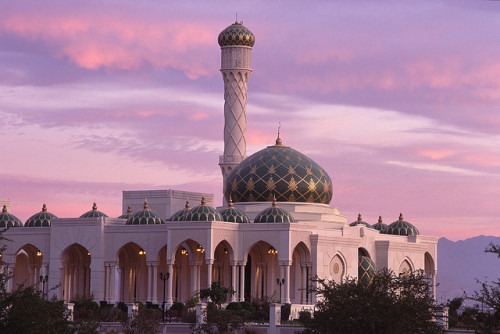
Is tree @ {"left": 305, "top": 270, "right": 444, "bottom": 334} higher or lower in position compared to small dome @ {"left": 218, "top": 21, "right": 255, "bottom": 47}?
lower

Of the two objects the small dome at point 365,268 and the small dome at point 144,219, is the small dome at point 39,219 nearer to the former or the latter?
the small dome at point 144,219

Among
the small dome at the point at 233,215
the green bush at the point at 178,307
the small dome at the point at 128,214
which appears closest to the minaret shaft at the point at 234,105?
the small dome at the point at 128,214

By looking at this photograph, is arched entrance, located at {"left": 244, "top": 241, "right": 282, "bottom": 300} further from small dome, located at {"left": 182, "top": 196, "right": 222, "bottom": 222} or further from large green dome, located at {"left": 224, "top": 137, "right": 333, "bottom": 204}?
large green dome, located at {"left": 224, "top": 137, "right": 333, "bottom": 204}

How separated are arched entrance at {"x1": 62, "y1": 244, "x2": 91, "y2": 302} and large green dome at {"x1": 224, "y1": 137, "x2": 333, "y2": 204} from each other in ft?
28.1

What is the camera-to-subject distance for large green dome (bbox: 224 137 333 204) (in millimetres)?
58188

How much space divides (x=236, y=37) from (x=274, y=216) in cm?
1672

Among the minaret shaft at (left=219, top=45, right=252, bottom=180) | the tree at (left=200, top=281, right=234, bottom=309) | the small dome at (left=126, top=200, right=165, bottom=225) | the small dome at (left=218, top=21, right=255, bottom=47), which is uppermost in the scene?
the small dome at (left=218, top=21, right=255, bottom=47)

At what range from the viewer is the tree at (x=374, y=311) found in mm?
35062

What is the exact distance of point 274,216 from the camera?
5366cm

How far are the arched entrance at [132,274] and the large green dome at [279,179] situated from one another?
600cm

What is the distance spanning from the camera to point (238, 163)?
212 feet

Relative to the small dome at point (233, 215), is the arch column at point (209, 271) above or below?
below

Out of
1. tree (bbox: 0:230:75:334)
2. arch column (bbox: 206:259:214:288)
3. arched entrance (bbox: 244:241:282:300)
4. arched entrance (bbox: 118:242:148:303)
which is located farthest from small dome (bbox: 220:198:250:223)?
tree (bbox: 0:230:75:334)

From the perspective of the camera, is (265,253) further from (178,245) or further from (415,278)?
(415,278)
